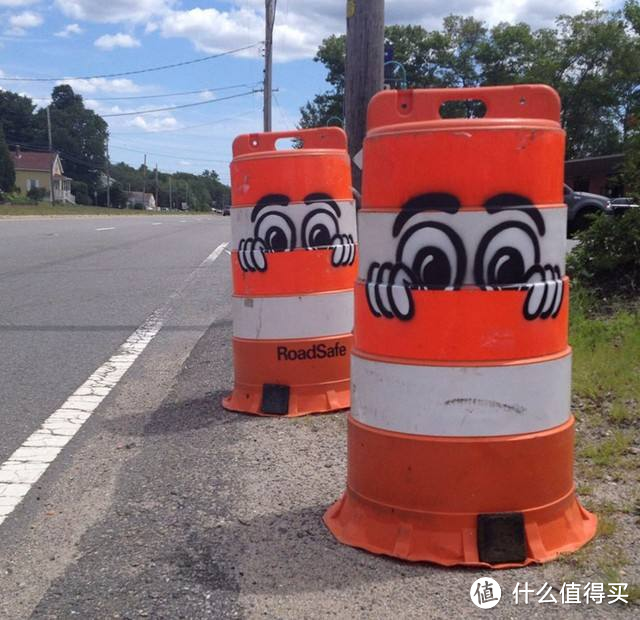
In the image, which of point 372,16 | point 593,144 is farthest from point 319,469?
point 593,144

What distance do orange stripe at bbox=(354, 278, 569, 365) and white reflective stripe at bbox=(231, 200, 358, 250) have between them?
233 centimetres

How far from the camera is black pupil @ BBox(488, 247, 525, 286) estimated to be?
10.3 feet

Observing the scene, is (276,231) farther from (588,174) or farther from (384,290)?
(588,174)

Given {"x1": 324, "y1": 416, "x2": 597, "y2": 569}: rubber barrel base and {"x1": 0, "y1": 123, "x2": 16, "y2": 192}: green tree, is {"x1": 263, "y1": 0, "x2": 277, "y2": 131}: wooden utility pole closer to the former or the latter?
{"x1": 324, "y1": 416, "x2": 597, "y2": 569}: rubber barrel base

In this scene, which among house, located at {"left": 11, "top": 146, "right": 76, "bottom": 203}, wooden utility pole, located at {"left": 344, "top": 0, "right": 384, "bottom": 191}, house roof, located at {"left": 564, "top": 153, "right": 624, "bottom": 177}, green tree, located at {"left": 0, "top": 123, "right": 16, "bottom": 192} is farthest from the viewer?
house, located at {"left": 11, "top": 146, "right": 76, "bottom": 203}

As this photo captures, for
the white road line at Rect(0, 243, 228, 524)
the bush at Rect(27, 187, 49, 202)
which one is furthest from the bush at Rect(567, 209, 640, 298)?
the bush at Rect(27, 187, 49, 202)

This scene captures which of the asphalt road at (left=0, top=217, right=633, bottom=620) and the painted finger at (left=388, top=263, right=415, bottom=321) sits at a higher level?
the painted finger at (left=388, top=263, right=415, bottom=321)

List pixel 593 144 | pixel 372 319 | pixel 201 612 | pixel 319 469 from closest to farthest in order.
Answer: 1. pixel 201 612
2. pixel 372 319
3. pixel 319 469
4. pixel 593 144

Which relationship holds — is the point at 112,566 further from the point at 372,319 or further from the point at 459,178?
the point at 459,178

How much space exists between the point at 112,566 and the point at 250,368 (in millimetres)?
2362

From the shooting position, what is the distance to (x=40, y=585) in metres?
3.20

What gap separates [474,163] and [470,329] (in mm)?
601

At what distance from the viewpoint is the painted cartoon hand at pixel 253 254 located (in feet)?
18.1

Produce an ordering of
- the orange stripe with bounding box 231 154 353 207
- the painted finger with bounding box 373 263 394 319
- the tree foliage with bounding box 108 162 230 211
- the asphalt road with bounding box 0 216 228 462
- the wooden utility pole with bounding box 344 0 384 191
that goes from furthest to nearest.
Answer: the tree foliage with bounding box 108 162 230 211
the wooden utility pole with bounding box 344 0 384 191
the asphalt road with bounding box 0 216 228 462
the orange stripe with bounding box 231 154 353 207
the painted finger with bounding box 373 263 394 319
